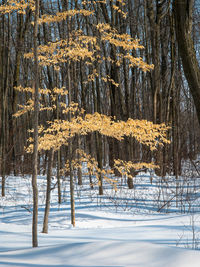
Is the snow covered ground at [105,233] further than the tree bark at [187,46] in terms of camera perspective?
No

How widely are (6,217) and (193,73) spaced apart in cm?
632

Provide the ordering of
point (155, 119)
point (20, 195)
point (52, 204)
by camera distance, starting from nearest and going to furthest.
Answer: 1. point (52, 204)
2. point (20, 195)
3. point (155, 119)

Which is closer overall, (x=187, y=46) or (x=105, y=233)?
(x=187, y=46)

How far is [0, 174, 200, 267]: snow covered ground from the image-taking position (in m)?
3.04

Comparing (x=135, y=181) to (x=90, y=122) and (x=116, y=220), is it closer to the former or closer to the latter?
(x=116, y=220)

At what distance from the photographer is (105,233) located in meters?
6.42

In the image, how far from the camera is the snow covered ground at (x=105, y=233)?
9.96 feet

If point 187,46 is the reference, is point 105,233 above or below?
below

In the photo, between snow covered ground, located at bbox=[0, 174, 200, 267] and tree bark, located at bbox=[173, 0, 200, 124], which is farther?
tree bark, located at bbox=[173, 0, 200, 124]

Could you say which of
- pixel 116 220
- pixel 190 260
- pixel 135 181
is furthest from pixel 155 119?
pixel 190 260

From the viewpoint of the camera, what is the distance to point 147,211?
9.05m

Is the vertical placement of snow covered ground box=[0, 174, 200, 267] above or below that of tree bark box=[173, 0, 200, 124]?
below

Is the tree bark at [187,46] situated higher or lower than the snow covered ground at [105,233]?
higher

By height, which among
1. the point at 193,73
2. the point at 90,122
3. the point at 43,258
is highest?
the point at 193,73
